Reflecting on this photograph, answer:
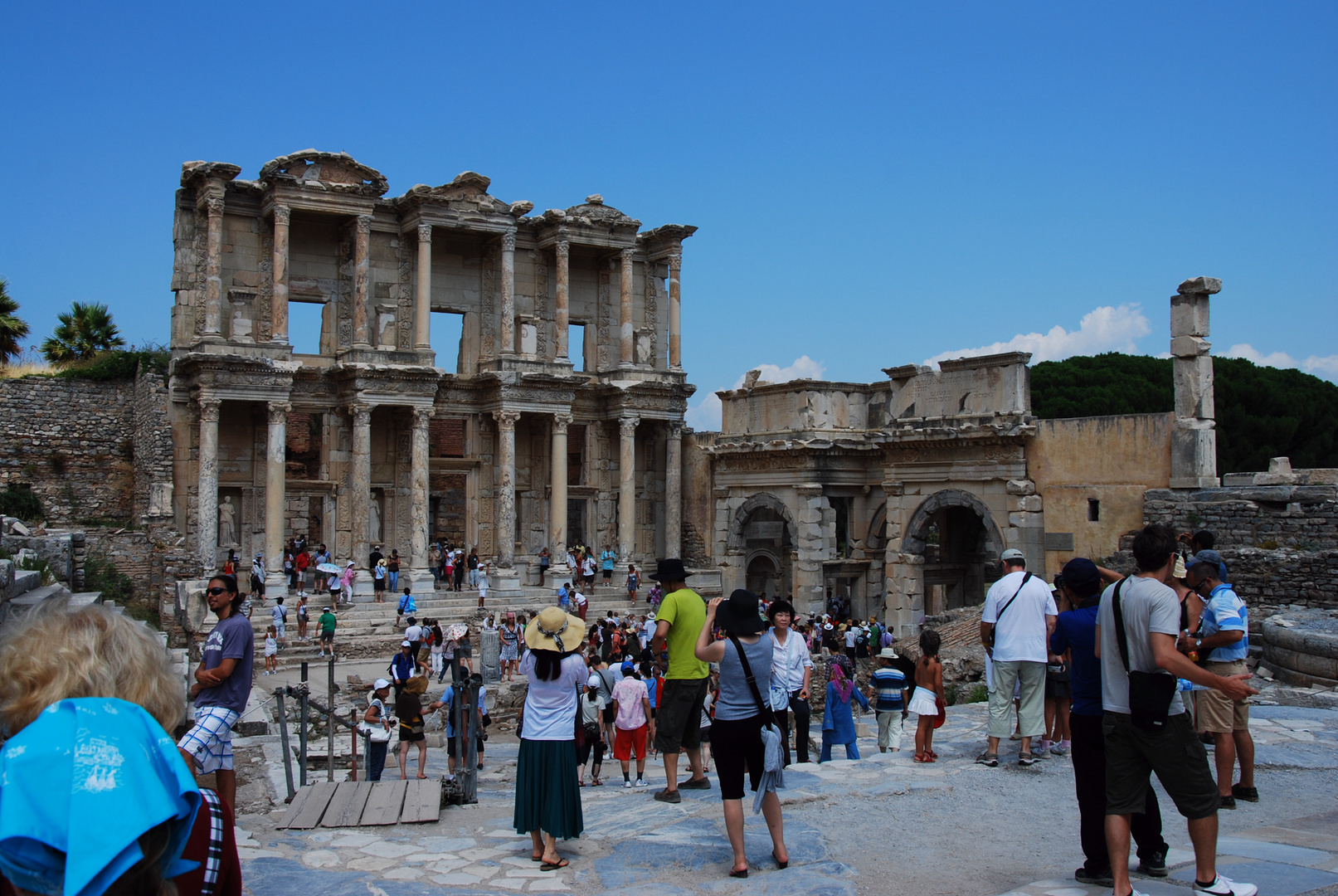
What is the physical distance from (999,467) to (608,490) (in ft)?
36.6

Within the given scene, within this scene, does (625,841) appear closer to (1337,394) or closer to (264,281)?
(264,281)

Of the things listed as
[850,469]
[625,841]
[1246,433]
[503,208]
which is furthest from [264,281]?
[1246,433]

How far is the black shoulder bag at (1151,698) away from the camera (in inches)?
187

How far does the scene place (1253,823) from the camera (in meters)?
6.53

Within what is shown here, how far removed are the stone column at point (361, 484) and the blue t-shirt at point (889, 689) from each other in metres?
16.8

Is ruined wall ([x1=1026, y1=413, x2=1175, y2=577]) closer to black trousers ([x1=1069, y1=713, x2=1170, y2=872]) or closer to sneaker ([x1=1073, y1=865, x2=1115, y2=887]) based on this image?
black trousers ([x1=1069, y1=713, x2=1170, y2=872])

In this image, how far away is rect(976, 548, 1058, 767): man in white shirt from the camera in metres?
7.99

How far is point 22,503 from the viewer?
25.9 meters

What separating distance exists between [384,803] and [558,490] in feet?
64.8

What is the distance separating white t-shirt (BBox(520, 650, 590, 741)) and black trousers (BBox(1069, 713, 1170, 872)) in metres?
2.85

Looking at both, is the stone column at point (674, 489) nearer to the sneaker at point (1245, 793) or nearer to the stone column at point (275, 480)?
the stone column at point (275, 480)

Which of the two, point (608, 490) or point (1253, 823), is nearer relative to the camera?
point (1253, 823)

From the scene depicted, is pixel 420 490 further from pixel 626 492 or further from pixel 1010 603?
pixel 1010 603

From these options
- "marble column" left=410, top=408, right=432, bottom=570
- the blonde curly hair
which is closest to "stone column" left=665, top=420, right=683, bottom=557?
"marble column" left=410, top=408, right=432, bottom=570
